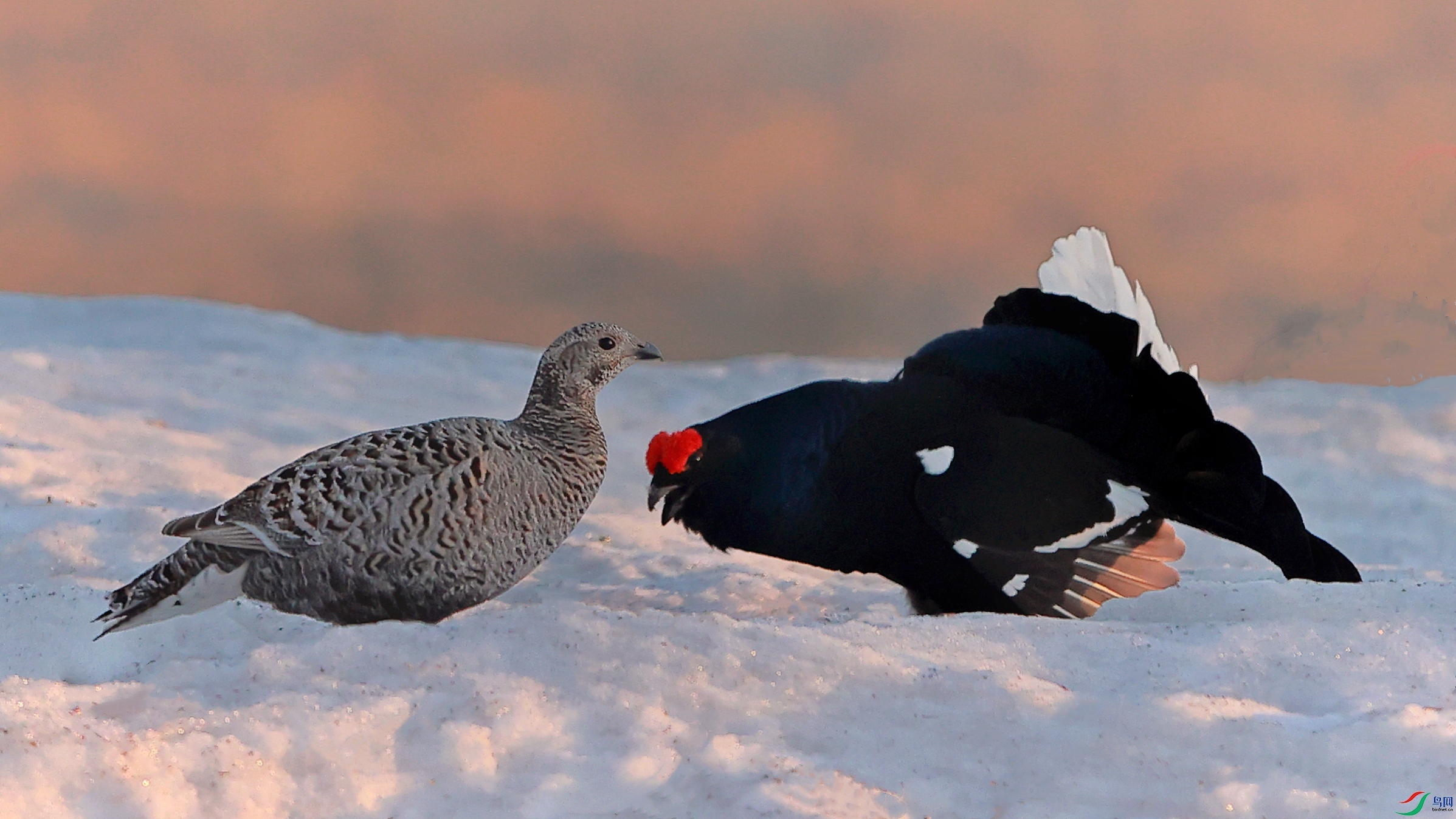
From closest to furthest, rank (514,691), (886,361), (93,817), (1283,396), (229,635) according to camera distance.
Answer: (93,817)
(514,691)
(229,635)
(1283,396)
(886,361)

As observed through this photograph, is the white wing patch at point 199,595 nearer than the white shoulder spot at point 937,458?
Yes

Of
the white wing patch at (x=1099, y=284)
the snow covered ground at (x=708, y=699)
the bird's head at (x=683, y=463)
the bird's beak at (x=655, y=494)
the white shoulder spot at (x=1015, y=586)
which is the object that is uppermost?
the white wing patch at (x=1099, y=284)

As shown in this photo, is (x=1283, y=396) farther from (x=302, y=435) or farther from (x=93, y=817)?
(x=93, y=817)

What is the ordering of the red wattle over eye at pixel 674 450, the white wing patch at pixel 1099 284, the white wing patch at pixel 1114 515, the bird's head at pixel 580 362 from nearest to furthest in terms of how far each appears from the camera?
the bird's head at pixel 580 362 → the red wattle over eye at pixel 674 450 → the white wing patch at pixel 1114 515 → the white wing patch at pixel 1099 284

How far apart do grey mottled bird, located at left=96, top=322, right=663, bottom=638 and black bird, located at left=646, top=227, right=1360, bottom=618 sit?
586 mm

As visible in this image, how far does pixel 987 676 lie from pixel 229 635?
93.1 inches

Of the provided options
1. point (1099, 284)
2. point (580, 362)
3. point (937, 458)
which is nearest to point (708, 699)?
point (580, 362)

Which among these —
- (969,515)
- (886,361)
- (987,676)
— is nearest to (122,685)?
(987,676)

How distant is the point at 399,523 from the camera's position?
12.1ft

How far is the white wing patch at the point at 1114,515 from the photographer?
454 cm

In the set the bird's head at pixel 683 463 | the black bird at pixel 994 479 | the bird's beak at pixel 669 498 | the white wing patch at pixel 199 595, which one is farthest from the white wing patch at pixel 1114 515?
the white wing patch at pixel 199 595

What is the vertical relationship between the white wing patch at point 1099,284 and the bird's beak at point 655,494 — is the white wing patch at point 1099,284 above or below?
above

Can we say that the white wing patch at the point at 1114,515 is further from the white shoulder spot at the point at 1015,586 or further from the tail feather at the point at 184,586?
the tail feather at the point at 184,586

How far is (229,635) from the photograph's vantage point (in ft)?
13.0
